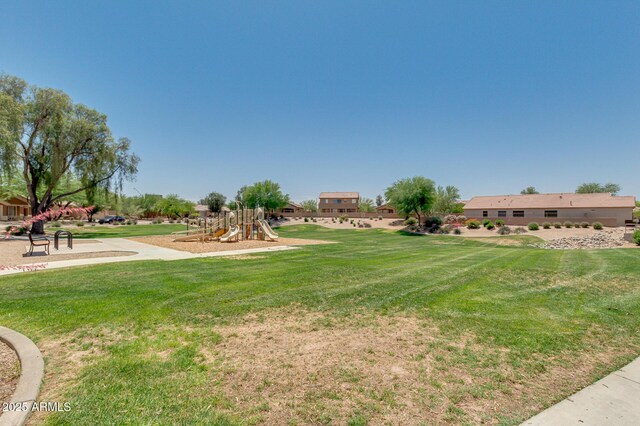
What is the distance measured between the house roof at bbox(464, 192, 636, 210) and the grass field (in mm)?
45851

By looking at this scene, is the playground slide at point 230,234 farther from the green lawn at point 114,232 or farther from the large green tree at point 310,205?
the large green tree at point 310,205

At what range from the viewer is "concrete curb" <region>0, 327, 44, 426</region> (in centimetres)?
266

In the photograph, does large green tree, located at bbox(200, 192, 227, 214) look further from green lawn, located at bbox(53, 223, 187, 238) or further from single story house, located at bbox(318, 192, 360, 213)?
green lawn, located at bbox(53, 223, 187, 238)

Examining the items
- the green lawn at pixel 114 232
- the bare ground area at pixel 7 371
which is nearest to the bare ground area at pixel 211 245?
the green lawn at pixel 114 232

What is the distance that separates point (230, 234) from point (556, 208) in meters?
49.2

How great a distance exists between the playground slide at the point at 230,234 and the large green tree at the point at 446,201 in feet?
162

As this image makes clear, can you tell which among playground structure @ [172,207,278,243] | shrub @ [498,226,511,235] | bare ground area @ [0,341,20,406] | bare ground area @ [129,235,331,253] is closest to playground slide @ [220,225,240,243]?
playground structure @ [172,207,278,243]

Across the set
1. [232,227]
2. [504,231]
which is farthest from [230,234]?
[504,231]

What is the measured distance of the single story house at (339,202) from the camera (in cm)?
8238

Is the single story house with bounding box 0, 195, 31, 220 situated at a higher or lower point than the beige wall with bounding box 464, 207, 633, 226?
higher

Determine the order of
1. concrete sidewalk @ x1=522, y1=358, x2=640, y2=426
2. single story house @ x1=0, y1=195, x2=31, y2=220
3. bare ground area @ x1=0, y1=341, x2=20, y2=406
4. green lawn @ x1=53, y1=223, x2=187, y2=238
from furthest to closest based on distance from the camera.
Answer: single story house @ x1=0, y1=195, x2=31, y2=220
green lawn @ x1=53, y1=223, x2=187, y2=238
bare ground area @ x1=0, y1=341, x2=20, y2=406
concrete sidewalk @ x1=522, y1=358, x2=640, y2=426

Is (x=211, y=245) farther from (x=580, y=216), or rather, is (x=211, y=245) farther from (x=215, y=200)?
(x=215, y=200)

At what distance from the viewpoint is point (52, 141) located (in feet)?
75.5

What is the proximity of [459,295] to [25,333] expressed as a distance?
833 cm
